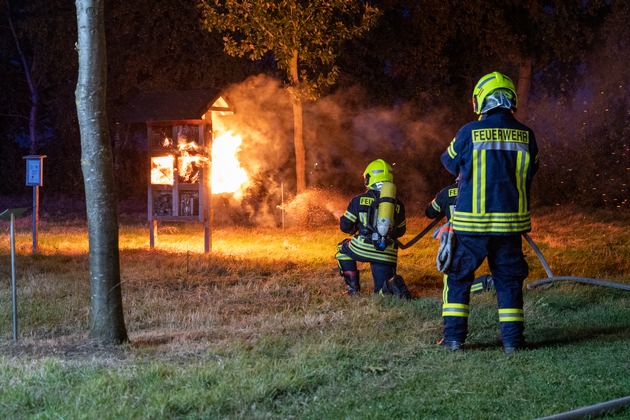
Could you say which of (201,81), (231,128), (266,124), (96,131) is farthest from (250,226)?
(96,131)

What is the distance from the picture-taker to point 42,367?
5.95m

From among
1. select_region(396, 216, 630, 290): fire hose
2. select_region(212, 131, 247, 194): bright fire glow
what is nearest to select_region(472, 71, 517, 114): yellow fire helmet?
select_region(396, 216, 630, 290): fire hose

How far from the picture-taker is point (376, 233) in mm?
9523

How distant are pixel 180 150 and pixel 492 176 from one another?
8.79 m

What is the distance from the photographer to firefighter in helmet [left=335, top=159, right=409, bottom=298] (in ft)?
31.0

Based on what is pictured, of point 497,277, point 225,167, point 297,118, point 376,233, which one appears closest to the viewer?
point 497,277

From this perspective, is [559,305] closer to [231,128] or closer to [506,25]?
[231,128]

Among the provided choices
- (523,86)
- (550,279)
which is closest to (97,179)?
(550,279)

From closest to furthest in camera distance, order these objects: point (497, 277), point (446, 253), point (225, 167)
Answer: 1. point (446, 253)
2. point (497, 277)
3. point (225, 167)

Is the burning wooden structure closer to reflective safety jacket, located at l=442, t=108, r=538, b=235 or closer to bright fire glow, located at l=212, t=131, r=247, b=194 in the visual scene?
bright fire glow, located at l=212, t=131, r=247, b=194

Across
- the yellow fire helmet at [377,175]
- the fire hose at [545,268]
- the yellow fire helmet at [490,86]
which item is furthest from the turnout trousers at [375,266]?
the yellow fire helmet at [490,86]

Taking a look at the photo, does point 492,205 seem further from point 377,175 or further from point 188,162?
point 188,162

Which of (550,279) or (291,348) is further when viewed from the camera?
(550,279)

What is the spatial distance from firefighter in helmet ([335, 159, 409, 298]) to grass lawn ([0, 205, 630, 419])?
341 mm
